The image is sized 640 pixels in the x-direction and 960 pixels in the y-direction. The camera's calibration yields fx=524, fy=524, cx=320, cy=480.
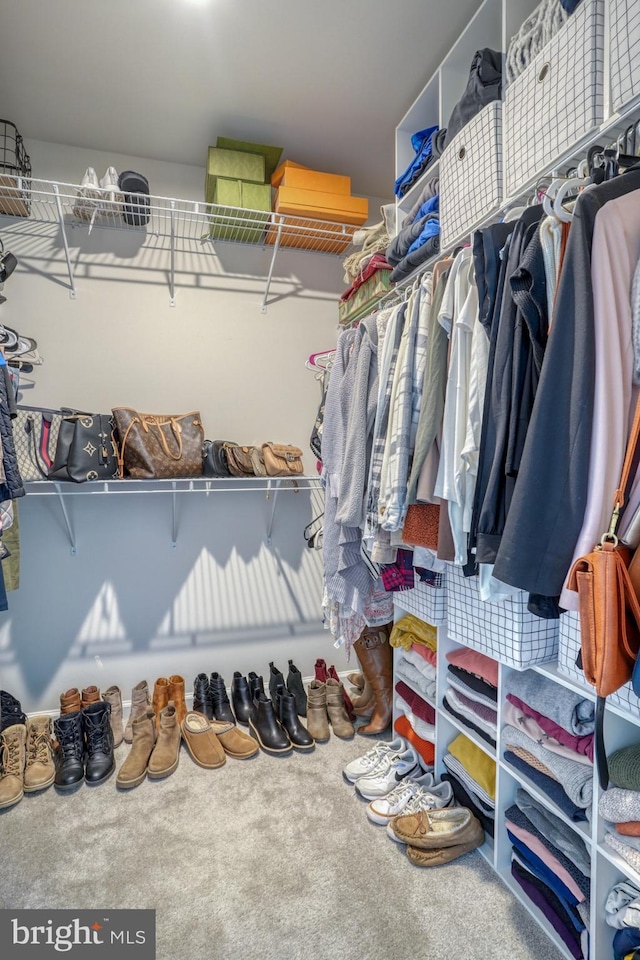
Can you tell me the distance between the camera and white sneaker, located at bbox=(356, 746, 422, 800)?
5.91 ft

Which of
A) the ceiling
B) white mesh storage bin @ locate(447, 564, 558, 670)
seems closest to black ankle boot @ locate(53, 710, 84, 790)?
white mesh storage bin @ locate(447, 564, 558, 670)

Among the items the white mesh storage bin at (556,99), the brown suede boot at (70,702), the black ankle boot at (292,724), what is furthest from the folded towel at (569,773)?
the brown suede boot at (70,702)

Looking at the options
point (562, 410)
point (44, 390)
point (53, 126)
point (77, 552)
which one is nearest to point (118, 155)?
point (53, 126)

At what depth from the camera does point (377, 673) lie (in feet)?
7.39

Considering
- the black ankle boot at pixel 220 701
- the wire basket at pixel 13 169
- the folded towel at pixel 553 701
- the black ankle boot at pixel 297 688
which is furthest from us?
the black ankle boot at pixel 297 688

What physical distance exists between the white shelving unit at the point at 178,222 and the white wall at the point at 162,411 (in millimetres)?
48

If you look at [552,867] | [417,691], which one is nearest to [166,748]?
[417,691]

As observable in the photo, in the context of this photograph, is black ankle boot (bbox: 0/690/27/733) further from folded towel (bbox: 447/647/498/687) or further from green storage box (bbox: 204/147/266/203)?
green storage box (bbox: 204/147/266/203)

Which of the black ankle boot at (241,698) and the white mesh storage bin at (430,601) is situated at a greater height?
the white mesh storage bin at (430,601)

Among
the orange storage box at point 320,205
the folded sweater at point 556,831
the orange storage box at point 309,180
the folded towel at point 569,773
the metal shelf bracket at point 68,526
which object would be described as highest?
the orange storage box at point 309,180

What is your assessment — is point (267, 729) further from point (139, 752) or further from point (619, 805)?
point (619, 805)

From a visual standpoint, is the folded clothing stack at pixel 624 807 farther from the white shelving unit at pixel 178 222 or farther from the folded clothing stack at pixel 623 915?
the white shelving unit at pixel 178 222

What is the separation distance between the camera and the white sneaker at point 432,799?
5.45 feet

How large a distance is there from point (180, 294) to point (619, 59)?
1966 millimetres
